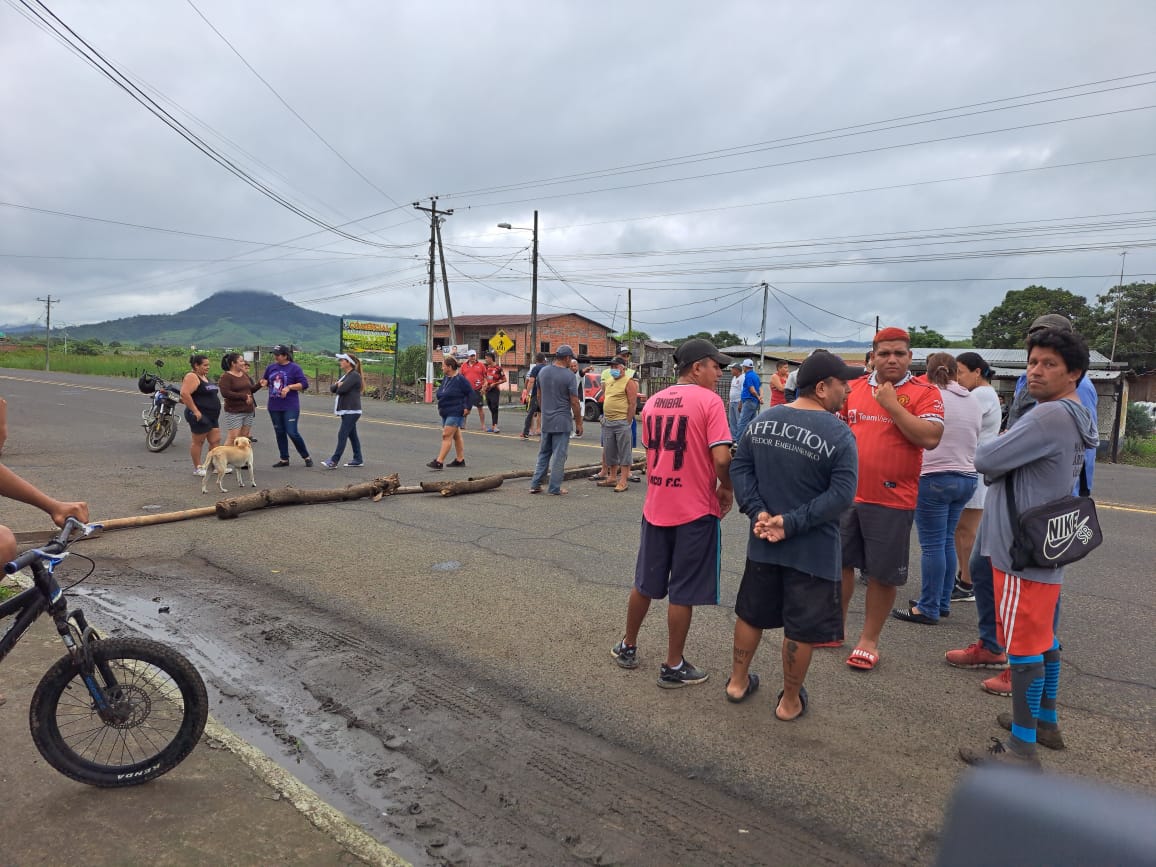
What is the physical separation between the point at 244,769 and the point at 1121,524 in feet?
30.4

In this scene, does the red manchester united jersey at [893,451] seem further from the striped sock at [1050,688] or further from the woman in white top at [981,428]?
the woman in white top at [981,428]

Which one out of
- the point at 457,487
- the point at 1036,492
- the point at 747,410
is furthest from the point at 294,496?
the point at 747,410

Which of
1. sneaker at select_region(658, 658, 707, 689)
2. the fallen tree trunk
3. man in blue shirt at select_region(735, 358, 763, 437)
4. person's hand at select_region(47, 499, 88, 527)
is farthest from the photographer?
man in blue shirt at select_region(735, 358, 763, 437)

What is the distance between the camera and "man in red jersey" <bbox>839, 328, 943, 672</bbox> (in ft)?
13.3

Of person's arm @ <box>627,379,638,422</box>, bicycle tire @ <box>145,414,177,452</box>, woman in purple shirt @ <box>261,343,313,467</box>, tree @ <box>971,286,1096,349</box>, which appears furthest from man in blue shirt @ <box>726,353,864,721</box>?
tree @ <box>971,286,1096,349</box>

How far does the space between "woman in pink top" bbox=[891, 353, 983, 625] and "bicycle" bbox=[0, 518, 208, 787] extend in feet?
14.3

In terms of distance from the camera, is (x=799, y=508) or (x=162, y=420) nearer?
(x=799, y=508)

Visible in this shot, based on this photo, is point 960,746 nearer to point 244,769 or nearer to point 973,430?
point 973,430

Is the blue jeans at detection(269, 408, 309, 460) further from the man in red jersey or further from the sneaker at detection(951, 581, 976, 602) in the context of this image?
the sneaker at detection(951, 581, 976, 602)

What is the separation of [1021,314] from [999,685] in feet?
183

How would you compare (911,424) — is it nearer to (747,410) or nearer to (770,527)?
(770,527)

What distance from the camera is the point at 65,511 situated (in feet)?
9.59

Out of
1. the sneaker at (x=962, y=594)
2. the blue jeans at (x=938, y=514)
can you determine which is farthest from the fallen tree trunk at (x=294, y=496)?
the sneaker at (x=962, y=594)

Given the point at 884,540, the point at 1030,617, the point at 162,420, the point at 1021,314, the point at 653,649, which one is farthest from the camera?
the point at 1021,314
